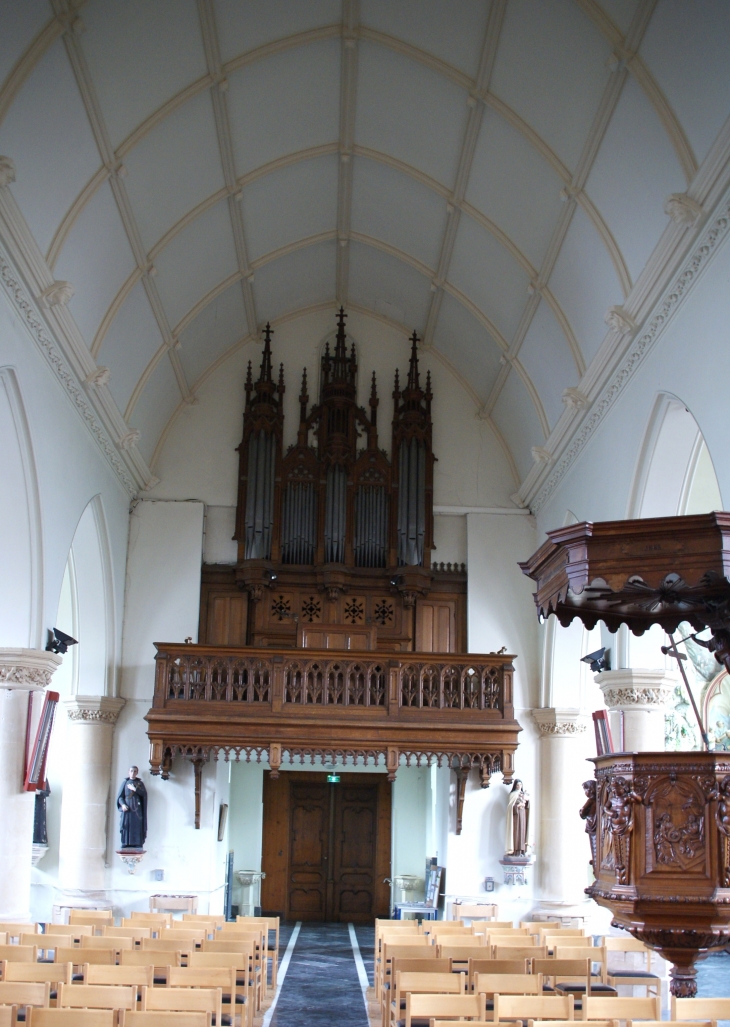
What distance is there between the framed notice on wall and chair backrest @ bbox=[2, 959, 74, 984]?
4.00 meters

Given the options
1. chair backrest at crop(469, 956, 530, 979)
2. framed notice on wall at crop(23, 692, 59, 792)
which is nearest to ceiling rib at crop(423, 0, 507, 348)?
framed notice on wall at crop(23, 692, 59, 792)

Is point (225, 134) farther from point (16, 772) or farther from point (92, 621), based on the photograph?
point (16, 772)

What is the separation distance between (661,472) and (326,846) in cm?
1094

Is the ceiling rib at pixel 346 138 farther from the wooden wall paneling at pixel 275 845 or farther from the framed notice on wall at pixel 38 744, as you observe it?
the wooden wall paneling at pixel 275 845

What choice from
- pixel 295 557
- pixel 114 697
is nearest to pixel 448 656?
pixel 295 557

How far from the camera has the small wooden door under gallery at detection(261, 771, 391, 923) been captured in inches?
756

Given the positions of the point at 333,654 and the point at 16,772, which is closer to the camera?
the point at 16,772

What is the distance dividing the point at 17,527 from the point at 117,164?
13.6 feet

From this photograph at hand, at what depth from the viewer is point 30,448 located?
453 inches

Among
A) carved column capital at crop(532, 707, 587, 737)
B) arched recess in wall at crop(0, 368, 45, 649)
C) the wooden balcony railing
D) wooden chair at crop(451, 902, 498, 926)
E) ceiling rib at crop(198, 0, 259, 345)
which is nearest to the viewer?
ceiling rib at crop(198, 0, 259, 345)

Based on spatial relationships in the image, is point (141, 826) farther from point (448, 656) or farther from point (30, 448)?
point (30, 448)

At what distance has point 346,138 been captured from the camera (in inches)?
554

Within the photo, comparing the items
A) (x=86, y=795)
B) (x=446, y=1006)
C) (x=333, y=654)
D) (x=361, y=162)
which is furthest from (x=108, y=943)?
(x=361, y=162)

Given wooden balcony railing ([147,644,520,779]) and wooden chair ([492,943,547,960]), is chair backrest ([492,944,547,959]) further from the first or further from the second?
wooden balcony railing ([147,644,520,779])
